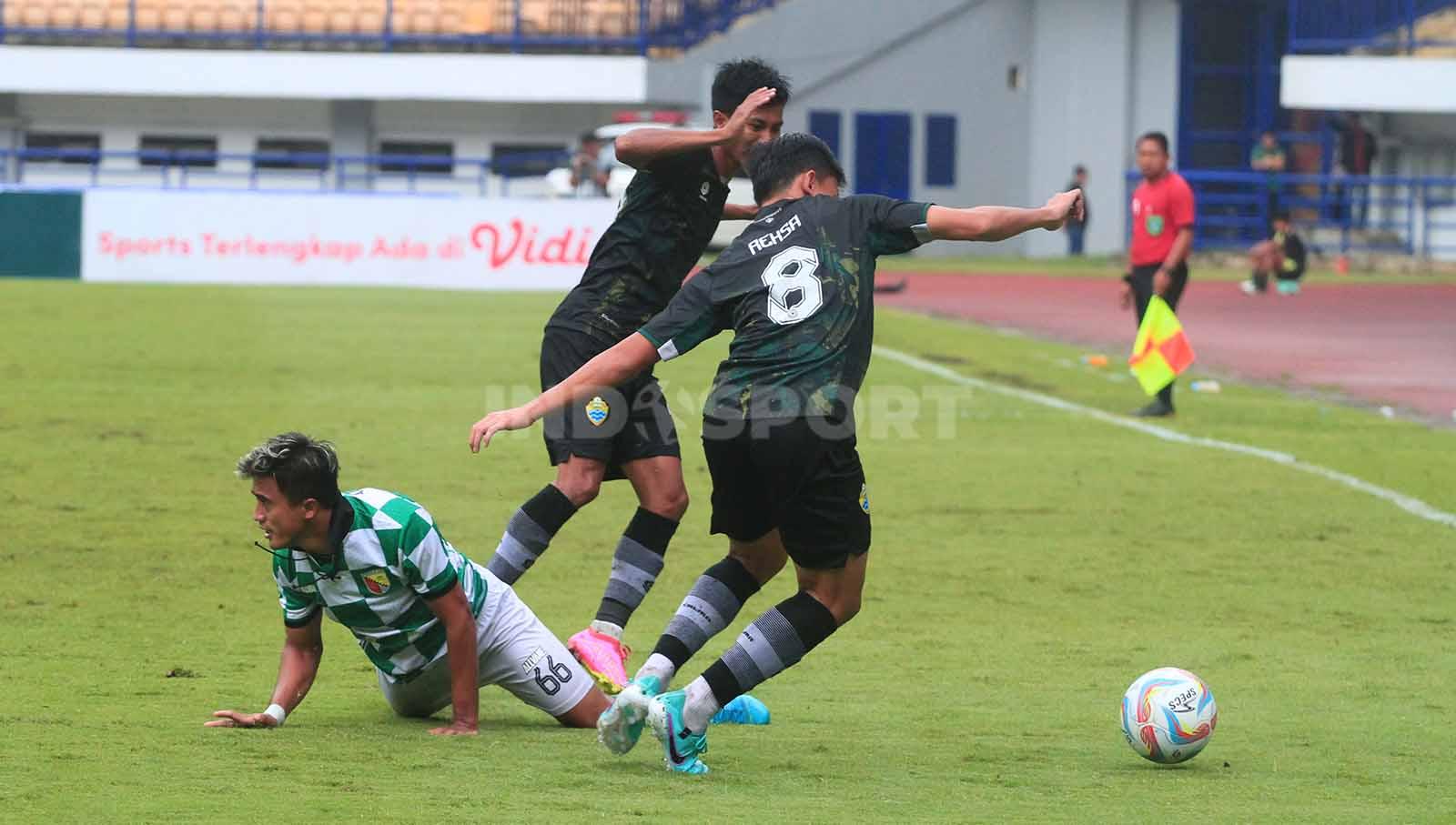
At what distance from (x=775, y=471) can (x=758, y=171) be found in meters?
0.89

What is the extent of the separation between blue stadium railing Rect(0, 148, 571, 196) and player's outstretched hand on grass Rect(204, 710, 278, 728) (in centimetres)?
3526

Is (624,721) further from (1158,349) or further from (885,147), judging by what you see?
(885,147)

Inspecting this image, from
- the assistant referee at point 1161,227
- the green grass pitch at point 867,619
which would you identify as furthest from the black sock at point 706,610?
the assistant referee at point 1161,227

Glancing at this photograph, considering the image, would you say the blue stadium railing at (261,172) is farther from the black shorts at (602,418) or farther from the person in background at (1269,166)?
the black shorts at (602,418)

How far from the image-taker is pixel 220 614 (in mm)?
7934

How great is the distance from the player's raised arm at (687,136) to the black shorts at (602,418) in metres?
0.69

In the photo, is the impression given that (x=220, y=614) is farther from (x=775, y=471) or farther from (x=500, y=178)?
(x=500, y=178)

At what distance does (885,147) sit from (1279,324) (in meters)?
19.9

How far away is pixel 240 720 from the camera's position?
581cm

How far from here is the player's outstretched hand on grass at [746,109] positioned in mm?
6266

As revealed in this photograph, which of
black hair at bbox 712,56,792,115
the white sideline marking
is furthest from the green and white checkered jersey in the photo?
the white sideline marking

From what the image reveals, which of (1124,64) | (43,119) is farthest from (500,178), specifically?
(1124,64)

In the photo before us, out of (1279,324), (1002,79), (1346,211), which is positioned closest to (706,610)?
(1279,324)

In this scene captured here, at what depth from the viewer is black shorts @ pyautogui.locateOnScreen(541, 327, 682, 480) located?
7164 millimetres
